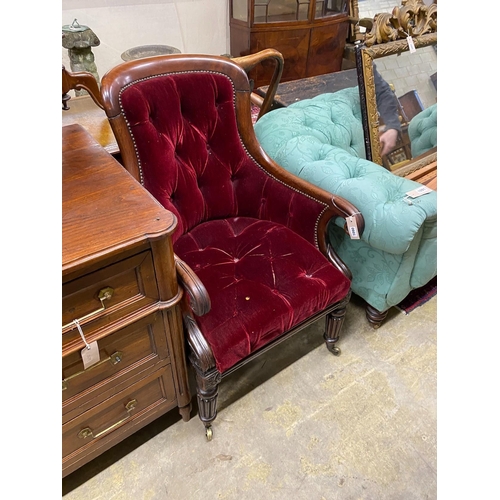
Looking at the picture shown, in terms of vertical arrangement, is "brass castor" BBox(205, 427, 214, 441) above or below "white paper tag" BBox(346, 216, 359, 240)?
below

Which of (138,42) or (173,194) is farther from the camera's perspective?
(138,42)

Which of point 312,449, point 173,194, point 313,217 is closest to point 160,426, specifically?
point 312,449

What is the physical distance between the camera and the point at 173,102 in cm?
123

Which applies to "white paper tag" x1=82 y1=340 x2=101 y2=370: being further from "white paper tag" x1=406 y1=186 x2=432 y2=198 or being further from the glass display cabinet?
the glass display cabinet

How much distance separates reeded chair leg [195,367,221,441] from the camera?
1.14 m

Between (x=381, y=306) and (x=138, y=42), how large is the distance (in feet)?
8.65

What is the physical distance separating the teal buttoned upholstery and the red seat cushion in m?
0.22

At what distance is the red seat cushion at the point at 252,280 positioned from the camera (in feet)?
3.64

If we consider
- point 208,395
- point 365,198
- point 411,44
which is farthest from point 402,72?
point 208,395

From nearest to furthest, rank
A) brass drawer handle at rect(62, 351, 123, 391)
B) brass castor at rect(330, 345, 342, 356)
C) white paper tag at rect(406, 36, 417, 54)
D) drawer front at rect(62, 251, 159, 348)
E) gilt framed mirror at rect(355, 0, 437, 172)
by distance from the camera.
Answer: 1. drawer front at rect(62, 251, 159, 348)
2. brass drawer handle at rect(62, 351, 123, 391)
3. brass castor at rect(330, 345, 342, 356)
4. gilt framed mirror at rect(355, 0, 437, 172)
5. white paper tag at rect(406, 36, 417, 54)

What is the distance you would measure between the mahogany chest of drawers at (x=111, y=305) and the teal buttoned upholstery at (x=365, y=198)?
72 cm

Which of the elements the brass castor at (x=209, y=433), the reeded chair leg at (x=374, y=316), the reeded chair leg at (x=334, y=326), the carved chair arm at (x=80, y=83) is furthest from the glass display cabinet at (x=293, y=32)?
the brass castor at (x=209, y=433)

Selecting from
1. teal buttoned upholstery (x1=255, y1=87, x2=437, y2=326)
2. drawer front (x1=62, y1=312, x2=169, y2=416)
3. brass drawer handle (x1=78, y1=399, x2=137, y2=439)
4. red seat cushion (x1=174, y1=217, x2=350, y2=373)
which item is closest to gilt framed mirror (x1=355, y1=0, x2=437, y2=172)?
teal buttoned upholstery (x1=255, y1=87, x2=437, y2=326)

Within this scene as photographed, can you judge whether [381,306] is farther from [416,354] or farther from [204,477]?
[204,477]
